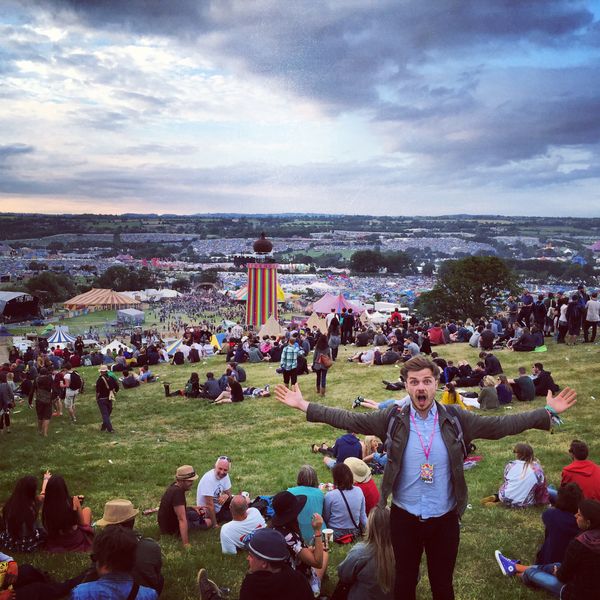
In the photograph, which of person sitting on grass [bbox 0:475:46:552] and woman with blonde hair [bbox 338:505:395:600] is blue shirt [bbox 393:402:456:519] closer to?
woman with blonde hair [bbox 338:505:395:600]

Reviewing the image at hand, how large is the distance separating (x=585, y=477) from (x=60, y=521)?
520cm

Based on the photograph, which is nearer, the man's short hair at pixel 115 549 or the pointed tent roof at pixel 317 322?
the man's short hair at pixel 115 549

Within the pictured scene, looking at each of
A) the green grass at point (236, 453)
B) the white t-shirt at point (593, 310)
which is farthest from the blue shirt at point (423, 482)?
the white t-shirt at point (593, 310)

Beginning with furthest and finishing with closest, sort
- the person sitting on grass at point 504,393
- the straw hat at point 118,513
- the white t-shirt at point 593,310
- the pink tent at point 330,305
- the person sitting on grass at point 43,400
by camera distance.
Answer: the pink tent at point 330,305, the white t-shirt at point 593,310, the person sitting on grass at point 504,393, the person sitting on grass at point 43,400, the straw hat at point 118,513

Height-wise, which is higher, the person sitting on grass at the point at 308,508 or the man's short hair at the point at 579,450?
the man's short hair at the point at 579,450

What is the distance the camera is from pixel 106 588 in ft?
11.4

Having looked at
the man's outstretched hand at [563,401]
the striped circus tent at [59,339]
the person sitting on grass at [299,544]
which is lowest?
the striped circus tent at [59,339]

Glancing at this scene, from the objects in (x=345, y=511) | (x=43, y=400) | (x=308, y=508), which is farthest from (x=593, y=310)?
(x=43, y=400)

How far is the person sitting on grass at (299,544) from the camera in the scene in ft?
14.8

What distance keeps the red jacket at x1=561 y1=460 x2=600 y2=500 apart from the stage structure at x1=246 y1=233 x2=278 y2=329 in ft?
101

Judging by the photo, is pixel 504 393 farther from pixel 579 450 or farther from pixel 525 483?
pixel 579 450

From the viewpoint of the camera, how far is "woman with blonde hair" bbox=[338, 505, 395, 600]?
358 cm

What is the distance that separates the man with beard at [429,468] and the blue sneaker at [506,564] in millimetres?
2214

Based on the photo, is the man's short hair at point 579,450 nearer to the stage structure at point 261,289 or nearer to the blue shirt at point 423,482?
the blue shirt at point 423,482
